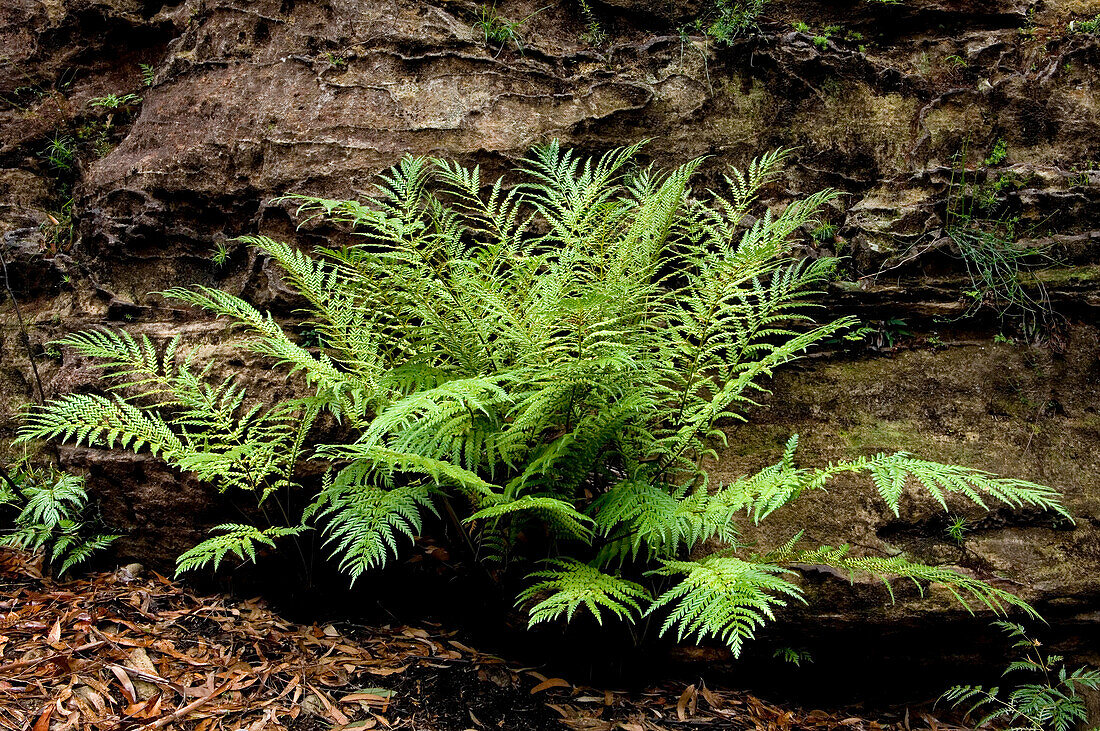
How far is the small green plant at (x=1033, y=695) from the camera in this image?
2.14 metres

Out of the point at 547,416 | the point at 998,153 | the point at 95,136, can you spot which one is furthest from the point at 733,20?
the point at 95,136

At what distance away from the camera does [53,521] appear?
2488mm

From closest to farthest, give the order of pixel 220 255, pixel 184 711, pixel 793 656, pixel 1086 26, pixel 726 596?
pixel 726 596
pixel 184 711
pixel 793 656
pixel 220 255
pixel 1086 26

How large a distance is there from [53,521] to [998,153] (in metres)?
4.29

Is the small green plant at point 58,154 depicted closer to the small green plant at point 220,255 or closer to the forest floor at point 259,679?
the small green plant at point 220,255

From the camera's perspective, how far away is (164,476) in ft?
8.54

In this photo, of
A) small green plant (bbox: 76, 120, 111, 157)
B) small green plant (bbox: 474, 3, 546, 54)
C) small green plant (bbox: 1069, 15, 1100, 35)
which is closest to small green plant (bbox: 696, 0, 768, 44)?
small green plant (bbox: 474, 3, 546, 54)

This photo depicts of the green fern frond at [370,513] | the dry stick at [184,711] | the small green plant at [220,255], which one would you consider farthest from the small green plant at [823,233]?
the dry stick at [184,711]

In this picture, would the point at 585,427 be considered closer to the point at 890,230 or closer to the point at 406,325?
the point at 406,325

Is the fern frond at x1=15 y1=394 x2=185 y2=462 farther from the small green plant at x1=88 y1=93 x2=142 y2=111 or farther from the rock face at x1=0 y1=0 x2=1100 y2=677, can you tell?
the small green plant at x1=88 y1=93 x2=142 y2=111

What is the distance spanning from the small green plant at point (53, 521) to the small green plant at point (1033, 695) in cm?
319

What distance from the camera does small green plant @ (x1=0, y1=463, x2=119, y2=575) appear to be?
252 cm

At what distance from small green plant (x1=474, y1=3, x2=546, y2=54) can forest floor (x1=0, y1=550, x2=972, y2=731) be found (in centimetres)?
273

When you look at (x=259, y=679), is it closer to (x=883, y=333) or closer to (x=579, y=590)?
(x=579, y=590)
